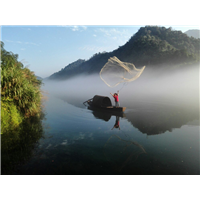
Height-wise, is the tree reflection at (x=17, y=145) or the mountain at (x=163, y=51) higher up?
the mountain at (x=163, y=51)

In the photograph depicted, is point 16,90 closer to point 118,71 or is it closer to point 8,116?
point 8,116

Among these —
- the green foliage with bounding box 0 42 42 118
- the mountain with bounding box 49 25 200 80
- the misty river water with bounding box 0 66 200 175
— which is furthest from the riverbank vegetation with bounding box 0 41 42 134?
the mountain with bounding box 49 25 200 80

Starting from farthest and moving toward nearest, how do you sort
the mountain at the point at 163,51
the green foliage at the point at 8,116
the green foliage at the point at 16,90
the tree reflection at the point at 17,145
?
the mountain at the point at 163,51 < the green foliage at the point at 16,90 < the green foliage at the point at 8,116 < the tree reflection at the point at 17,145

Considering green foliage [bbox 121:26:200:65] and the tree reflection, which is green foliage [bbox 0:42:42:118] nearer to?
the tree reflection

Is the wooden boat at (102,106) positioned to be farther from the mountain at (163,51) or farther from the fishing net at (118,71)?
the mountain at (163,51)

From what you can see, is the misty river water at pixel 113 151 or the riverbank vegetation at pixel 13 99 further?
the riverbank vegetation at pixel 13 99

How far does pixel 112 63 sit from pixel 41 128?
9011 mm

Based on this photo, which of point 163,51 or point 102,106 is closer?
point 102,106

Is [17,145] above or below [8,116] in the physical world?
below

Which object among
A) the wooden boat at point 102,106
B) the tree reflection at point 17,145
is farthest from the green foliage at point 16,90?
the wooden boat at point 102,106

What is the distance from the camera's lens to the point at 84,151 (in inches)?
259

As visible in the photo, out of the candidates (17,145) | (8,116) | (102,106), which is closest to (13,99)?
(8,116)

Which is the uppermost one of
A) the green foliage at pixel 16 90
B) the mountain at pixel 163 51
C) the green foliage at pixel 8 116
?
the mountain at pixel 163 51

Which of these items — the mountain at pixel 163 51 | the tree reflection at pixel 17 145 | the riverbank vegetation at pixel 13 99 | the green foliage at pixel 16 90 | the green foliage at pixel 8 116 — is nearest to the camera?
the tree reflection at pixel 17 145
